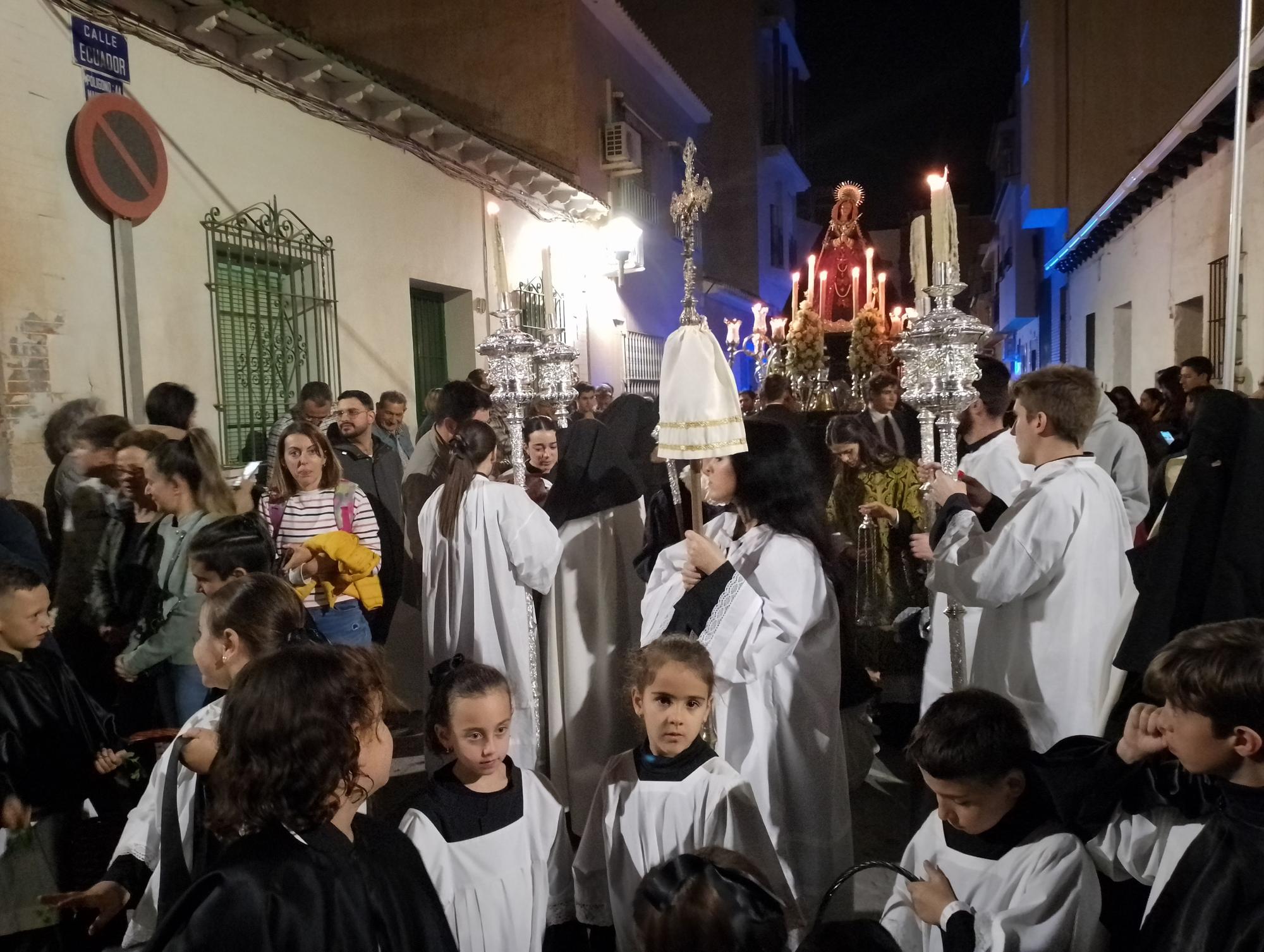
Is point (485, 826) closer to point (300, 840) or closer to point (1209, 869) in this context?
point (300, 840)

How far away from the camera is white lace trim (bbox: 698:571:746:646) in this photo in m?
3.13

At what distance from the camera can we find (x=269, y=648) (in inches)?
100

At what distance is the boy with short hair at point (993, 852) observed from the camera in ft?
7.13

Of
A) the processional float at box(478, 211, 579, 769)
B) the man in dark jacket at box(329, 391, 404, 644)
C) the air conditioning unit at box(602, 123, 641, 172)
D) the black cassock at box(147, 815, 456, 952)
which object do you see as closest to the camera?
the black cassock at box(147, 815, 456, 952)

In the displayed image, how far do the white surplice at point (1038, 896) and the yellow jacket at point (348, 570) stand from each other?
2875 millimetres

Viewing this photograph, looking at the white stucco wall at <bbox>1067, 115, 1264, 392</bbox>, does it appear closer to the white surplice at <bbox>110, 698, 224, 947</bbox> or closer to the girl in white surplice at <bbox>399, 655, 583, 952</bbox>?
the girl in white surplice at <bbox>399, 655, 583, 952</bbox>

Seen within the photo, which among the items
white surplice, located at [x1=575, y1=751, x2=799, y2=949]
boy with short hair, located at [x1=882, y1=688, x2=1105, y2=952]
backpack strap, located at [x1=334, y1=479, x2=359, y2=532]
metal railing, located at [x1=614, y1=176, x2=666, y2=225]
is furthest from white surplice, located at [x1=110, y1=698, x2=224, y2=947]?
metal railing, located at [x1=614, y1=176, x2=666, y2=225]

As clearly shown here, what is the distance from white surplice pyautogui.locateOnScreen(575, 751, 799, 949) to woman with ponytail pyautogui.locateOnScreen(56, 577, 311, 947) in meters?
1.11

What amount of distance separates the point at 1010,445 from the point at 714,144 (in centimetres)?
2215

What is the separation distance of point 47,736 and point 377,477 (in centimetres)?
313

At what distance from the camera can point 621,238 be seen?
13.7 m

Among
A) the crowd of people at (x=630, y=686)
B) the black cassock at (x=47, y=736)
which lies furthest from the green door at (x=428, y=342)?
the black cassock at (x=47, y=736)

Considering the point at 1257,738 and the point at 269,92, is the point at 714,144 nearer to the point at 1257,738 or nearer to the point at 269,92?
the point at 269,92

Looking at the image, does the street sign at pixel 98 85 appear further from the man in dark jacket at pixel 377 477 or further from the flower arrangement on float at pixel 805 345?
the flower arrangement on float at pixel 805 345
